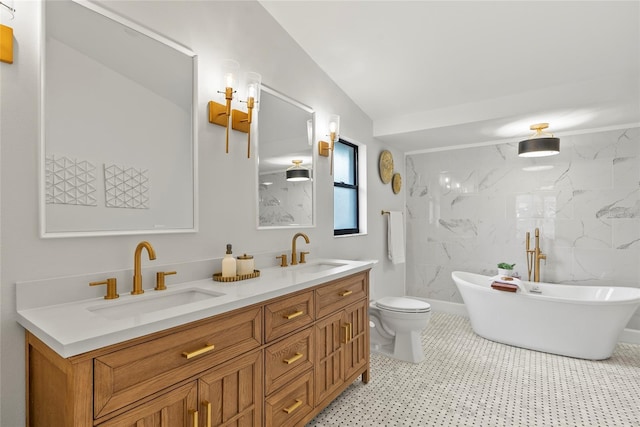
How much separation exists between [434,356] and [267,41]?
2.93m

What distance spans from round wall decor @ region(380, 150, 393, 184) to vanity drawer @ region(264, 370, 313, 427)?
8.44 ft

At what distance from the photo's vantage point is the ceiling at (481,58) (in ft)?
6.97

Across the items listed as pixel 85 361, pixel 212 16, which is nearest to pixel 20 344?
pixel 85 361

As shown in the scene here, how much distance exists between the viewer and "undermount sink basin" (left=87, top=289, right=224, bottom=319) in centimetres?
132

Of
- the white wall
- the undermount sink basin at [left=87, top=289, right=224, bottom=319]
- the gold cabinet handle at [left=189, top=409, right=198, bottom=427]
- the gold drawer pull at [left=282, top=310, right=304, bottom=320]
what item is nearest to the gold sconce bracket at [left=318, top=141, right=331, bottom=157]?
the white wall

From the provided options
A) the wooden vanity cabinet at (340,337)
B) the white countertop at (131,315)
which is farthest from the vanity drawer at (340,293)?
the white countertop at (131,315)

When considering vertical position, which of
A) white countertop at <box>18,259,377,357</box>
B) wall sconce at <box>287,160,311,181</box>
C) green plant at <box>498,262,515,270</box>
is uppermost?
wall sconce at <box>287,160,311,181</box>

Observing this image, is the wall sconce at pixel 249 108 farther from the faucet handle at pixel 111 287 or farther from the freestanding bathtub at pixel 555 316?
the freestanding bathtub at pixel 555 316

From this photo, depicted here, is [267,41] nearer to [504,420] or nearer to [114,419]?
[114,419]

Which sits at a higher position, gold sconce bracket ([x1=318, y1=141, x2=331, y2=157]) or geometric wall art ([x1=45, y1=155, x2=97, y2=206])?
gold sconce bracket ([x1=318, y1=141, x2=331, y2=157])

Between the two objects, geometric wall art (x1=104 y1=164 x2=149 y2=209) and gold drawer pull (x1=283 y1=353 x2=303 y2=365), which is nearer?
geometric wall art (x1=104 y1=164 x2=149 y2=209)

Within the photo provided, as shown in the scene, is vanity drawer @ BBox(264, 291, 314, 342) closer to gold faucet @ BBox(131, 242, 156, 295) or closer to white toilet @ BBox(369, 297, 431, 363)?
gold faucet @ BBox(131, 242, 156, 295)

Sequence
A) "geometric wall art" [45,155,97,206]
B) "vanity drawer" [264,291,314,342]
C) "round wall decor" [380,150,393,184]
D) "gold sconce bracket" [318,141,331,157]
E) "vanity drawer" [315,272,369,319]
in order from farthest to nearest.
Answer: "round wall decor" [380,150,393,184]
"gold sconce bracket" [318,141,331,157]
"vanity drawer" [315,272,369,319]
"vanity drawer" [264,291,314,342]
"geometric wall art" [45,155,97,206]

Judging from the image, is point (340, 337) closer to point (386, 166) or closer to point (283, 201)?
point (283, 201)
